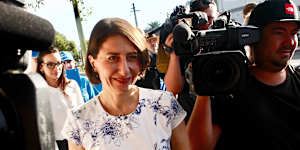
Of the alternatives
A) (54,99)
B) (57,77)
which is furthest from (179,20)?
(57,77)

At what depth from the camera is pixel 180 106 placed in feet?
4.57

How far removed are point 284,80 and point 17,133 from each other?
5.25 feet

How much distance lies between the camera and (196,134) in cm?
143

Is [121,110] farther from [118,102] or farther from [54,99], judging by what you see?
[54,99]

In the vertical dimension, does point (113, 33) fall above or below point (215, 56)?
above

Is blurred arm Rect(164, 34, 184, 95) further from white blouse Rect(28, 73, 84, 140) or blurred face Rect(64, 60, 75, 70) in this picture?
blurred face Rect(64, 60, 75, 70)

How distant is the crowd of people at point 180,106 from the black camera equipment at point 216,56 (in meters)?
0.05

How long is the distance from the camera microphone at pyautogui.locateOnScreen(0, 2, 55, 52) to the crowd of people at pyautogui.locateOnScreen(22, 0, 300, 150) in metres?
0.71

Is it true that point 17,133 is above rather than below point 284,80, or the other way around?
A: above

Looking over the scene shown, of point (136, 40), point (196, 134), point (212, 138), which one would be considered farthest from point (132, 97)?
point (212, 138)

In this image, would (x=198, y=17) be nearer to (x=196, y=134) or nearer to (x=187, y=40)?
(x=187, y=40)

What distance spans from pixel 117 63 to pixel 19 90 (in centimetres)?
86

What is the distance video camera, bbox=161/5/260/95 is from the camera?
115 cm

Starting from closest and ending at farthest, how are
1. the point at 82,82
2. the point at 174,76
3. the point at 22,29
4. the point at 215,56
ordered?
the point at 22,29
the point at 215,56
the point at 174,76
the point at 82,82
